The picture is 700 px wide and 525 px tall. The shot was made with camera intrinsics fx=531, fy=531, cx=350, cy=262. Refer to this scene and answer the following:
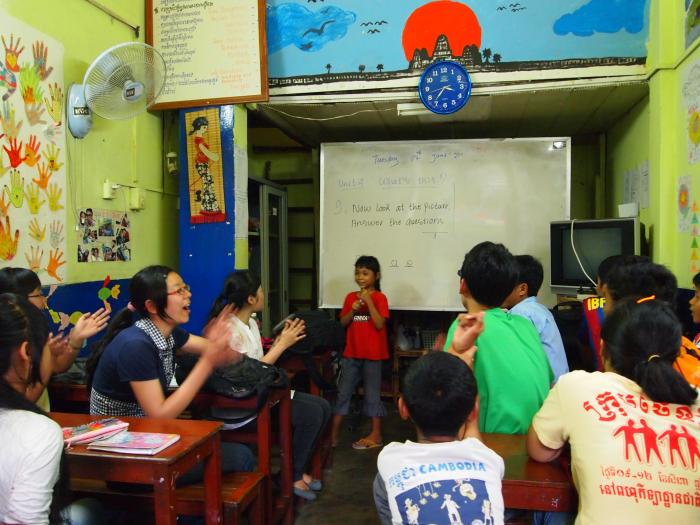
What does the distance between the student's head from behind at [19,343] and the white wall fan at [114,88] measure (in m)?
1.79

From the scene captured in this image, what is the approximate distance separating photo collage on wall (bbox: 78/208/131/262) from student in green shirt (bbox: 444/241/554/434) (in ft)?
7.31

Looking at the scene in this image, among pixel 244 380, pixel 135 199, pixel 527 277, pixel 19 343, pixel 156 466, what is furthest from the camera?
pixel 135 199

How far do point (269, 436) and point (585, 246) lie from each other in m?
2.53

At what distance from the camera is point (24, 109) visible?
100 inches

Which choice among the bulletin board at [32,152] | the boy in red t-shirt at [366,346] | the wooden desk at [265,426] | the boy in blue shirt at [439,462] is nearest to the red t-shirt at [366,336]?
the boy in red t-shirt at [366,346]

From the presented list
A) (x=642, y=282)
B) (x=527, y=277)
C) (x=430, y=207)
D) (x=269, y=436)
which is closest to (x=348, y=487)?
(x=269, y=436)

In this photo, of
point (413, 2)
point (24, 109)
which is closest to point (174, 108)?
point (24, 109)

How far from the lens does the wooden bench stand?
6.22 feet

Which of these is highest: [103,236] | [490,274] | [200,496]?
[103,236]

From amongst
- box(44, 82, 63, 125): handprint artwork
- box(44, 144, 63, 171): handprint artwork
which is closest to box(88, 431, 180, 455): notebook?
box(44, 144, 63, 171): handprint artwork

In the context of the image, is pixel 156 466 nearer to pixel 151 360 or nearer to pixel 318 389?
pixel 151 360

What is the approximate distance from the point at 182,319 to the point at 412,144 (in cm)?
263

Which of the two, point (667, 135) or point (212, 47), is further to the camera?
point (212, 47)

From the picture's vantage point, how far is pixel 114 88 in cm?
284
